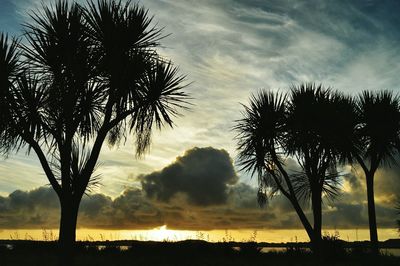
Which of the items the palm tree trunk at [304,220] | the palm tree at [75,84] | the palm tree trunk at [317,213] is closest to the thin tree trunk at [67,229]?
the palm tree at [75,84]

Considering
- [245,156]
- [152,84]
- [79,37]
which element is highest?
[79,37]

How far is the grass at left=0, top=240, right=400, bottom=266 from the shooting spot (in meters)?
9.82

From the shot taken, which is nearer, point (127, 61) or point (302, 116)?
point (127, 61)

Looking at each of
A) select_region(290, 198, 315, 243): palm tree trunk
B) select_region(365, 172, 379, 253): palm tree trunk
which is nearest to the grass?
select_region(290, 198, 315, 243): palm tree trunk

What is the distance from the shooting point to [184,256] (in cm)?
1044

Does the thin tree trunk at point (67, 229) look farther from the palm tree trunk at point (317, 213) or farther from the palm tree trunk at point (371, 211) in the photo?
the palm tree trunk at point (371, 211)

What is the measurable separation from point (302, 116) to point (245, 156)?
2.42 meters

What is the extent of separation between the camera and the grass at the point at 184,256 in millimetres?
9820

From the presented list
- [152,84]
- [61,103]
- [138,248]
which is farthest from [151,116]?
[138,248]

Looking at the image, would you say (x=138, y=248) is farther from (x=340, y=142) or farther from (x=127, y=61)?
(x=340, y=142)

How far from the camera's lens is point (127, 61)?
8977 mm

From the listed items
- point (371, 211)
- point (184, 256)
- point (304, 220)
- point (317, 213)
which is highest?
point (371, 211)

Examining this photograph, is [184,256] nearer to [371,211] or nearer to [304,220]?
[304,220]

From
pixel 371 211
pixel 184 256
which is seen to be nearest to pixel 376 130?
pixel 371 211
